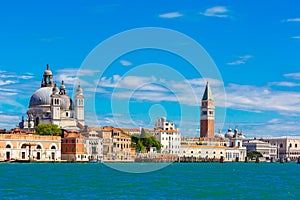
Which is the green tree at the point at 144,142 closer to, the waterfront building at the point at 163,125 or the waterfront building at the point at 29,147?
the waterfront building at the point at 163,125

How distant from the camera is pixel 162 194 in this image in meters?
31.8

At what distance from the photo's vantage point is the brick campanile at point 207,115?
435 feet

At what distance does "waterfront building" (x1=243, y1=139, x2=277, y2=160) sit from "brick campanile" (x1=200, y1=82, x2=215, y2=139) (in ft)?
50.3

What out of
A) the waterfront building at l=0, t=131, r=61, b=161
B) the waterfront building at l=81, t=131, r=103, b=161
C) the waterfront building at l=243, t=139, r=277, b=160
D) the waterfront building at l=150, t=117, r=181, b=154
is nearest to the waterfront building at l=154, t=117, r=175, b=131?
the waterfront building at l=150, t=117, r=181, b=154

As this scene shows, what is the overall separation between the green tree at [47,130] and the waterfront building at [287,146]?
249 ft

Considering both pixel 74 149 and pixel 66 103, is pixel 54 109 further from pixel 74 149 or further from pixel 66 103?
pixel 74 149

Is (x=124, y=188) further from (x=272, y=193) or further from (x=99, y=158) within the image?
(x=99, y=158)

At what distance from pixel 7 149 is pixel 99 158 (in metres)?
12.5

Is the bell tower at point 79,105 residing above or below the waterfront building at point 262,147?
above

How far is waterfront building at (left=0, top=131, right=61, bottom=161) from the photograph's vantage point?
8038cm

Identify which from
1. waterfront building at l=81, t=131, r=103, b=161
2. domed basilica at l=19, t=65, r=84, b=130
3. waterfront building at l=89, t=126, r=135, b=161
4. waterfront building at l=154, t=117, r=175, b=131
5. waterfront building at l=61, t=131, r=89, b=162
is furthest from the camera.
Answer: waterfront building at l=154, t=117, r=175, b=131

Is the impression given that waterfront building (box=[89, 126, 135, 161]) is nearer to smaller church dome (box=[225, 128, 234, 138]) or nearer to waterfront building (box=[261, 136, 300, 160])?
smaller church dome (box=[225, 128, 234, 138])

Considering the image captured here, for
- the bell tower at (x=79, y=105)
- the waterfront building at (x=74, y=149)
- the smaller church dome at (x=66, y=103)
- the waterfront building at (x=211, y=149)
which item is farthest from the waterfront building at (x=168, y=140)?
the waterfront building at (x=74, y=149)

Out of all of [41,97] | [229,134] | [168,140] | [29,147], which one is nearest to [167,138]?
[168,140]
